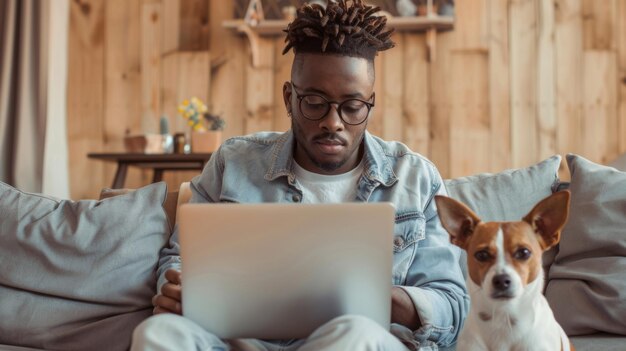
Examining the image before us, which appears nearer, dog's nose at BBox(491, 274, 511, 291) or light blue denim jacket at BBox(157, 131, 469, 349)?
dog's nose at BBox(491, 274, 511, 291)

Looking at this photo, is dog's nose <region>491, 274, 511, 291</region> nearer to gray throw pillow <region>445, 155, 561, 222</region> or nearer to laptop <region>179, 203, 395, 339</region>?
laptop <region>179, 203, 395, 339</region>

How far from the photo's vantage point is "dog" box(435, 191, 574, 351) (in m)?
1.09

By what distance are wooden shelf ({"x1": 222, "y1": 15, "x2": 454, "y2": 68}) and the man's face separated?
1.85 meters

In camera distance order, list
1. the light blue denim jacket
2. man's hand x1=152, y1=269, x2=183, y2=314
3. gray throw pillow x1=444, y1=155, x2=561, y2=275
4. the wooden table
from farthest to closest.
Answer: the wooden table
gray throw pillow x1=444, y1=155, x2=561, y2=275
the light blue denim jacket
man's hand x1=152, y1=269, x2=183, y2=314

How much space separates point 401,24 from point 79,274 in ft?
7.40

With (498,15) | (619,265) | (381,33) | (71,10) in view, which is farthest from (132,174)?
(619,265)

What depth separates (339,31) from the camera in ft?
5.39

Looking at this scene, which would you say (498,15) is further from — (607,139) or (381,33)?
(381,33)

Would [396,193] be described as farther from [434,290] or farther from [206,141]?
[206,141]

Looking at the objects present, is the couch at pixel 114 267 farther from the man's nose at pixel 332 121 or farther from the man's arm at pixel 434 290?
the man's nose at pixel 332 121

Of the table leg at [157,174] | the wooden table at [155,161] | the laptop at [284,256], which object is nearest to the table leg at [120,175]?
the wooden table at [155,161]

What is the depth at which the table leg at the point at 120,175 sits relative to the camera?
3.38 meters

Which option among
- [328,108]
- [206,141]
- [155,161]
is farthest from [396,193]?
[155,161]

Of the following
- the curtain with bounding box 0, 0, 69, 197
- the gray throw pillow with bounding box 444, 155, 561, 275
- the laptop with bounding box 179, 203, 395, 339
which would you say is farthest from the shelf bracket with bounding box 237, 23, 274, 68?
the laptop with bounding box 179, 203, 395, 339
